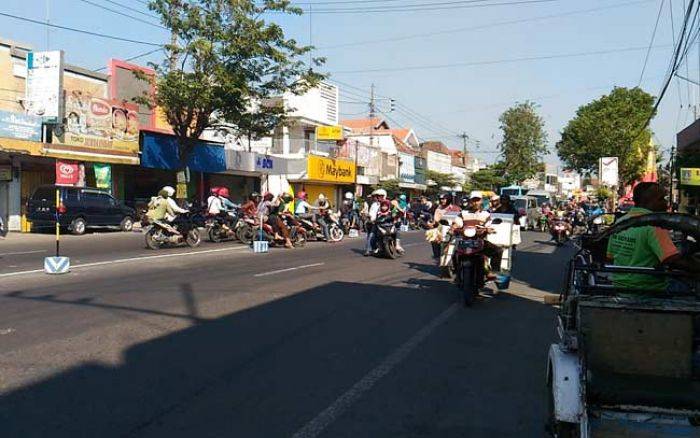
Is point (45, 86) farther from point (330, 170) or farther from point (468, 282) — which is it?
point (330, 170)

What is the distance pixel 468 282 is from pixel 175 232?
35.0 feet

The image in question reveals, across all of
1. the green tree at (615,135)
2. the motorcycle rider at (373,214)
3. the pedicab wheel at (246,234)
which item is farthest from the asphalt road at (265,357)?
the green tree at (615,135)

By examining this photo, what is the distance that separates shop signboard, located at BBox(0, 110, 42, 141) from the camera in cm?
2283

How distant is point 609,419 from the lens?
3490 millimetres

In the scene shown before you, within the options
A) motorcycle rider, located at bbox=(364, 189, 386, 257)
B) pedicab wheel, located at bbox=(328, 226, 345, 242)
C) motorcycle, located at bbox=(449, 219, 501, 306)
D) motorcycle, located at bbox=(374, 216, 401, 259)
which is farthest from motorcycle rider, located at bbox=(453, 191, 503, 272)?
pedicab wheel, located at bbox=(328, 226, 345, 242)

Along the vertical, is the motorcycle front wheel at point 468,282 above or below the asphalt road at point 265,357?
above

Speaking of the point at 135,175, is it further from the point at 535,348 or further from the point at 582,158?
the point at 582,158

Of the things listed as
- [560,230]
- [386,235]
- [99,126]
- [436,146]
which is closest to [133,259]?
[386,235]

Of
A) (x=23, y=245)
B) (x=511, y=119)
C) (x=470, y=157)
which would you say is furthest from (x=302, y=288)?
(x=470, y=157)

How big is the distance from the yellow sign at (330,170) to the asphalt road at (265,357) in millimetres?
30226

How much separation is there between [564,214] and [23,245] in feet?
65.8

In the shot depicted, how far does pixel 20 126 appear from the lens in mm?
23438

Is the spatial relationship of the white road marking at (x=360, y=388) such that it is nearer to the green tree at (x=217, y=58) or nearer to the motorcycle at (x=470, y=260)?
the motorcycle at (x=470, y=260)

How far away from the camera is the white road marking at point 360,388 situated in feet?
14.4
